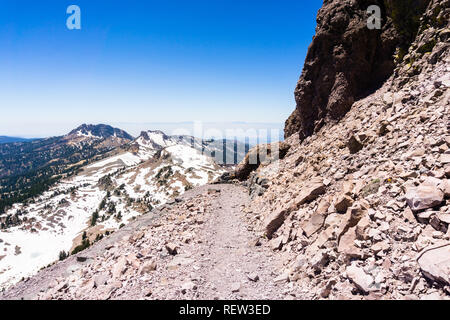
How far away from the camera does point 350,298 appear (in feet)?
26.7

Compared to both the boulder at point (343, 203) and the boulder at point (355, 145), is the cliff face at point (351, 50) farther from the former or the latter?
the boulder at point (343, 203)

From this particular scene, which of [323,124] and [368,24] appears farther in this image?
[323,124]

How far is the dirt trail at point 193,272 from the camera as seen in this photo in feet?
39.1

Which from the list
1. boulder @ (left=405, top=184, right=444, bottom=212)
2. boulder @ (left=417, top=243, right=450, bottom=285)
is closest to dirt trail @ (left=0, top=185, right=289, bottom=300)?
boulder @ (left=417, top=243, right=450, bottom=285)

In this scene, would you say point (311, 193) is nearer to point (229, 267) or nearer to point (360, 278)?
point (229, 267)

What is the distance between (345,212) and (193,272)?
10168 millimetres

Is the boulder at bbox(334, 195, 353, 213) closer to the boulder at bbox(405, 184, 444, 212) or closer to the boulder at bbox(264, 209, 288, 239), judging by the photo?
the boulder at bbox(405, 184, 444, 212)

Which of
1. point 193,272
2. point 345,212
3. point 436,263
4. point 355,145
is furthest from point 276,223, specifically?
point 436,263

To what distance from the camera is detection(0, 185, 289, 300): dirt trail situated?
39.1 feet

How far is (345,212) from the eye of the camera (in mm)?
12758
